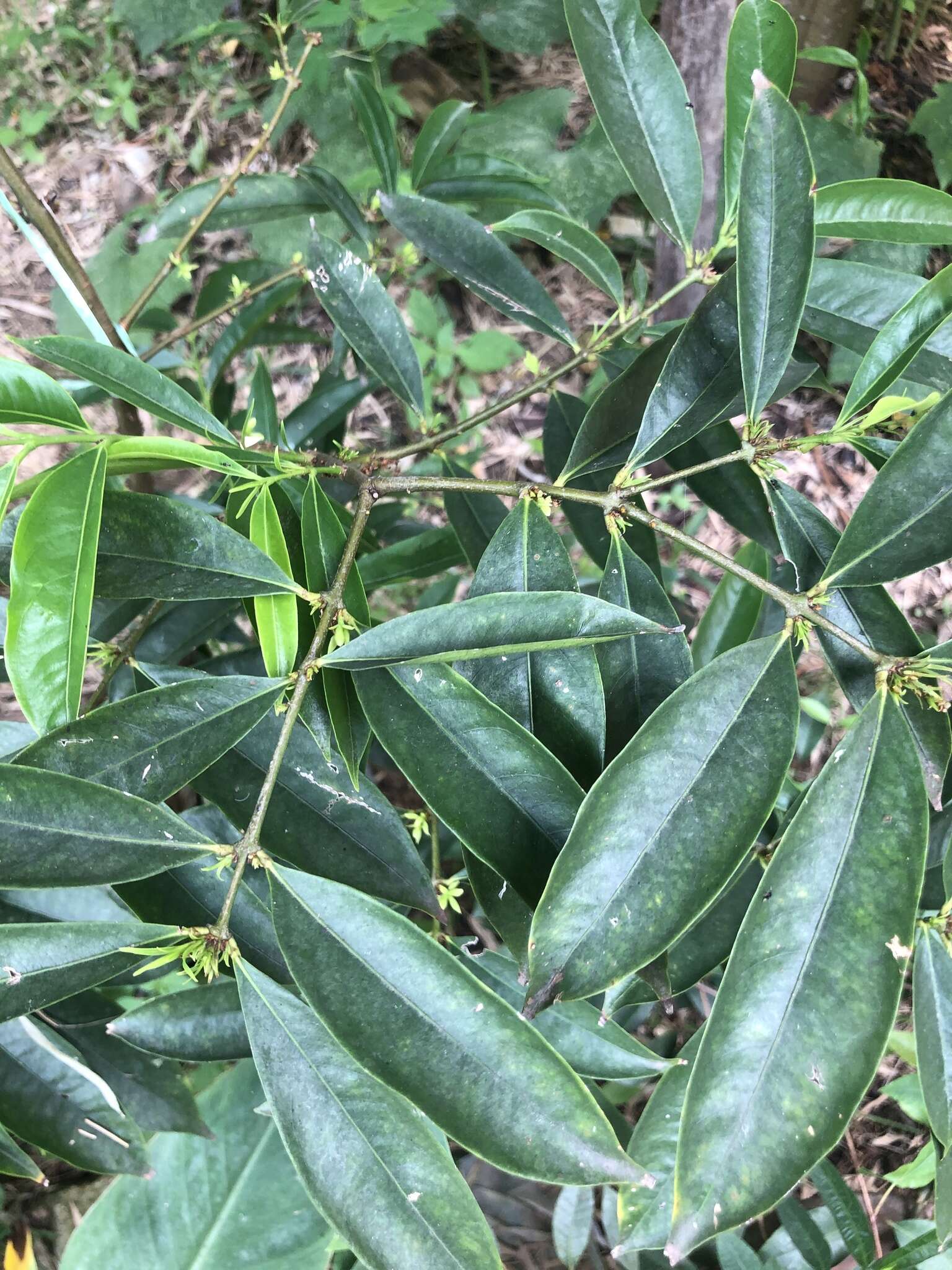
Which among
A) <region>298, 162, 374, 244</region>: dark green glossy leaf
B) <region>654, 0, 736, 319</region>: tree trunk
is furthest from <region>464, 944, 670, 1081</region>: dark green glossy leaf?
<region>654, 0, 736, 319</region>: tree trunk

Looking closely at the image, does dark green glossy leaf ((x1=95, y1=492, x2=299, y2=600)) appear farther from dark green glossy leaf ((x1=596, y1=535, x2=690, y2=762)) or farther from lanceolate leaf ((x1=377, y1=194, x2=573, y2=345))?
lanceolate leaf ((x1=377, y1=194, x2=573, y2=345))

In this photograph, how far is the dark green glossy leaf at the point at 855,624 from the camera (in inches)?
21.9

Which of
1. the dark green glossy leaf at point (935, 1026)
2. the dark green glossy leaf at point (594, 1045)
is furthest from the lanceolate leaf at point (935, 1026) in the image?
the dark green glossy leaf at point (594, 1045)

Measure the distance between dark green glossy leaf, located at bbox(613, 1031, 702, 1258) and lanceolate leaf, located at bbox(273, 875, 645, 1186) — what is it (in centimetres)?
24

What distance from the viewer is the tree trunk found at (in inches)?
46.2

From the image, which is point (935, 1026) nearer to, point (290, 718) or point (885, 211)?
point (290, 718)

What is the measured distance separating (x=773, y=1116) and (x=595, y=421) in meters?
0.52

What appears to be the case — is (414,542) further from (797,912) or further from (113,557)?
(797,912)

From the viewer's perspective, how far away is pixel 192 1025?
24.2 inches

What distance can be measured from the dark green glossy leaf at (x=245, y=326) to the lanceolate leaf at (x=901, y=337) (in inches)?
32.9

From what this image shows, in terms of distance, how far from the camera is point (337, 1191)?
1.59 ft

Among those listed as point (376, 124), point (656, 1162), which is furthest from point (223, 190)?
point (656, 1162)

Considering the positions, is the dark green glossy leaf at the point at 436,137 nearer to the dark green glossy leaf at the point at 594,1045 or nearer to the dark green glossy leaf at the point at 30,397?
the dark green glossy leaf at the point at 30,397

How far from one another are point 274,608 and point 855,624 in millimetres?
462
